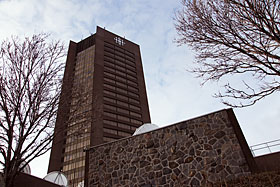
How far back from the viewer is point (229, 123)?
9.04 meters

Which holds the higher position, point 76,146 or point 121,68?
point 121,68

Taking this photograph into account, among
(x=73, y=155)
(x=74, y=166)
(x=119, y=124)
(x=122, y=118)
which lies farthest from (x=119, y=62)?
(x=74, y=166)

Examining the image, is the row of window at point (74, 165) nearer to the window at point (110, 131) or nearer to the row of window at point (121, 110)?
the window at point (110, 131)

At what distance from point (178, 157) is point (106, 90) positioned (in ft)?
182

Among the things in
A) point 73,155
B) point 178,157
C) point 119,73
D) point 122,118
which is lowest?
point 178,157

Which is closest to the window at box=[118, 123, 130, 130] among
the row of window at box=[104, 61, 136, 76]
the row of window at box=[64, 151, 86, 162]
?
the row of window at box=[64, 151, 86, 162]

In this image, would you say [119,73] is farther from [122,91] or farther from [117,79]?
[122,91]

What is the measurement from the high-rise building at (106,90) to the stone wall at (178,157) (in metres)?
25.6

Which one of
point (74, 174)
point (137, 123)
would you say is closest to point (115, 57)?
point (137, 123)

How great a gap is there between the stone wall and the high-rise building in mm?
25588

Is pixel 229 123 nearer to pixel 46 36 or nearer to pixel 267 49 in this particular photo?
pixel 267 49

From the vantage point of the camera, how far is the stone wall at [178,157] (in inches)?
334

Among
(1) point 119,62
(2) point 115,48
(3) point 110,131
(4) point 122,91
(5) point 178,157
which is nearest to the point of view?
(5) point 178,157

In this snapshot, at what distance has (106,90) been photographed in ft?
209
